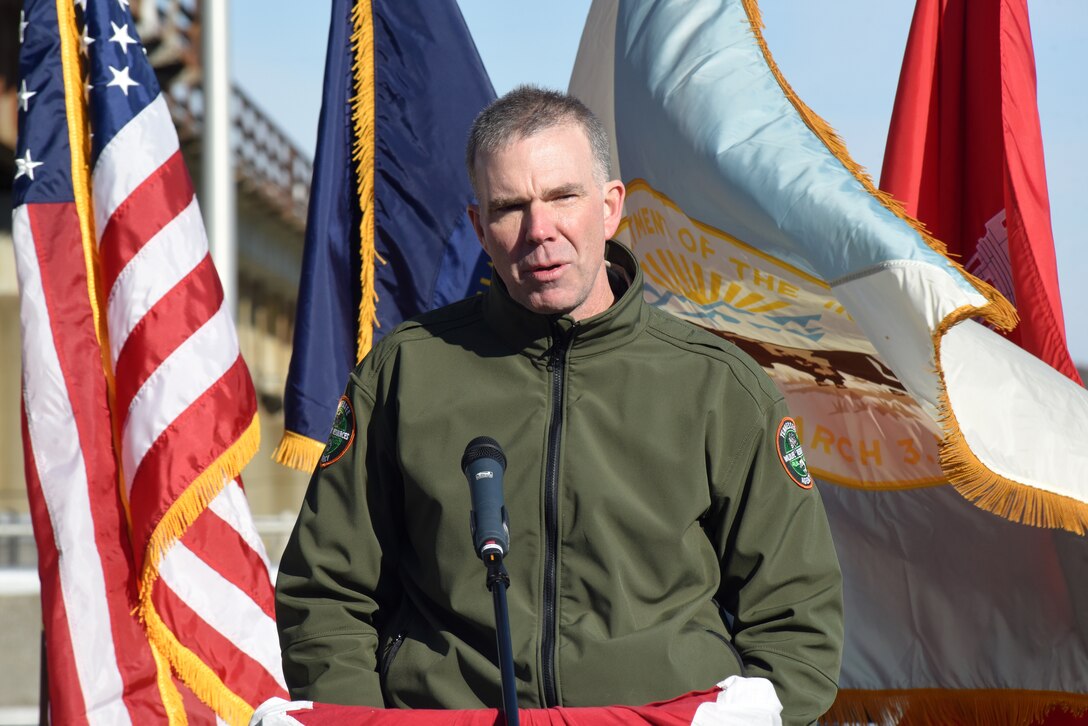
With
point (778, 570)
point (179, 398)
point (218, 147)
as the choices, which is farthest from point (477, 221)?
point (218, 147)

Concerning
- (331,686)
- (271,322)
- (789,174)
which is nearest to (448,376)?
(331,686)

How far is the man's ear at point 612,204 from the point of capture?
236 centimetres

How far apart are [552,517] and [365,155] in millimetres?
2205

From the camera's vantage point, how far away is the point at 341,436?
2318 millimetres

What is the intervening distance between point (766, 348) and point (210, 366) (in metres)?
1.66

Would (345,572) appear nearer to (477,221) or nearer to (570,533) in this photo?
(570,533)

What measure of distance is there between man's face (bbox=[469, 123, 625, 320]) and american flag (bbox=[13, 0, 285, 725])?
196 cm

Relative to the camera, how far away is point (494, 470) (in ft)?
6.12

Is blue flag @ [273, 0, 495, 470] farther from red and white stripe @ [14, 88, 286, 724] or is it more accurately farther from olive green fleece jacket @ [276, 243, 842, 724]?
olive green fleece jacket @ [276, 243, 842, 724]

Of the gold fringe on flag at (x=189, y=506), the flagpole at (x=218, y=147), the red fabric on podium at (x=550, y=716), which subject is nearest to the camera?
the red fabric on podium at (x=550, y=716)

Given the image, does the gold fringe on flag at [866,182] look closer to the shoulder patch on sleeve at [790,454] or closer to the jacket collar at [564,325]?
the shoulder patch on sleeve at [790,454]

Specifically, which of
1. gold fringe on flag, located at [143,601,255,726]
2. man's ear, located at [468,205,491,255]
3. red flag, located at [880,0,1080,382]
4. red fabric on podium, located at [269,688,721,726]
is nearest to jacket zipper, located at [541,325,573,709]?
red fabric on podium, located at [269,688,721,726]

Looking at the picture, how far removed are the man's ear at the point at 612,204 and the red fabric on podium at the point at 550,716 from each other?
0.81 metres

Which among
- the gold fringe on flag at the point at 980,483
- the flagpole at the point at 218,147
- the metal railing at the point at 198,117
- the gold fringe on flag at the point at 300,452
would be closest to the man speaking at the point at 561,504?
the gold fringe on flag at the point at 980,483
